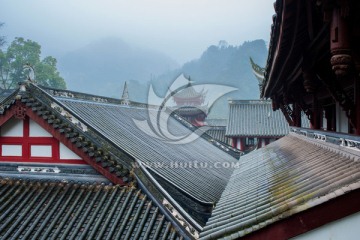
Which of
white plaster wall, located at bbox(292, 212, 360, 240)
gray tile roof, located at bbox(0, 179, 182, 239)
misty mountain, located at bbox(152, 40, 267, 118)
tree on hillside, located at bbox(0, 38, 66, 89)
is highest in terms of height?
misty mountain, located at bbox(152, 40, 267, 118)

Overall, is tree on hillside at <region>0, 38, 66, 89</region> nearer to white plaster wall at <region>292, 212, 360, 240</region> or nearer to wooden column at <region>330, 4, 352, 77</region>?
wooden column at <region>330, 4, 352, 77</region>

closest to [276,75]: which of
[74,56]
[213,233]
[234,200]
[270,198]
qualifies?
[234,200]

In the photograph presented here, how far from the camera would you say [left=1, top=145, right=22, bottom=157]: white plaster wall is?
29.3 ft

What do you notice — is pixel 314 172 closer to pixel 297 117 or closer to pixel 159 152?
pixel 159 152

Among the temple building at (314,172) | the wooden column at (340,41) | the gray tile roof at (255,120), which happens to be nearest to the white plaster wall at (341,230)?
the temple building at (314,172)

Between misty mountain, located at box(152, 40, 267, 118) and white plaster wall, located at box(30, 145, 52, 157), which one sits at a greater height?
misty mountain, located at box(152, 40, 267, 118)

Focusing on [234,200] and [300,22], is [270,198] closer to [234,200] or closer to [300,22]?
[234,200]

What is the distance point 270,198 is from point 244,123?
25195mm

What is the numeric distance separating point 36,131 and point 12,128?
73 cm

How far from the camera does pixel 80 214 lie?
7.16m

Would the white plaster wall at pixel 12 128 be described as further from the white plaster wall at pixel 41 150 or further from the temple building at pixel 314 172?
the temple building at pixel 314 172

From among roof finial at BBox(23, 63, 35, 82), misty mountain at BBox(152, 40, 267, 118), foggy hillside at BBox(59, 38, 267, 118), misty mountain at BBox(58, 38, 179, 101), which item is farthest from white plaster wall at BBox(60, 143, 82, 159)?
misty mountain at BBox(58, 38, 179, 101)

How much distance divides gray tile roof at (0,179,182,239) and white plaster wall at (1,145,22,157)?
104 centimetres

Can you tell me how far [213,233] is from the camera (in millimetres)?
4066
